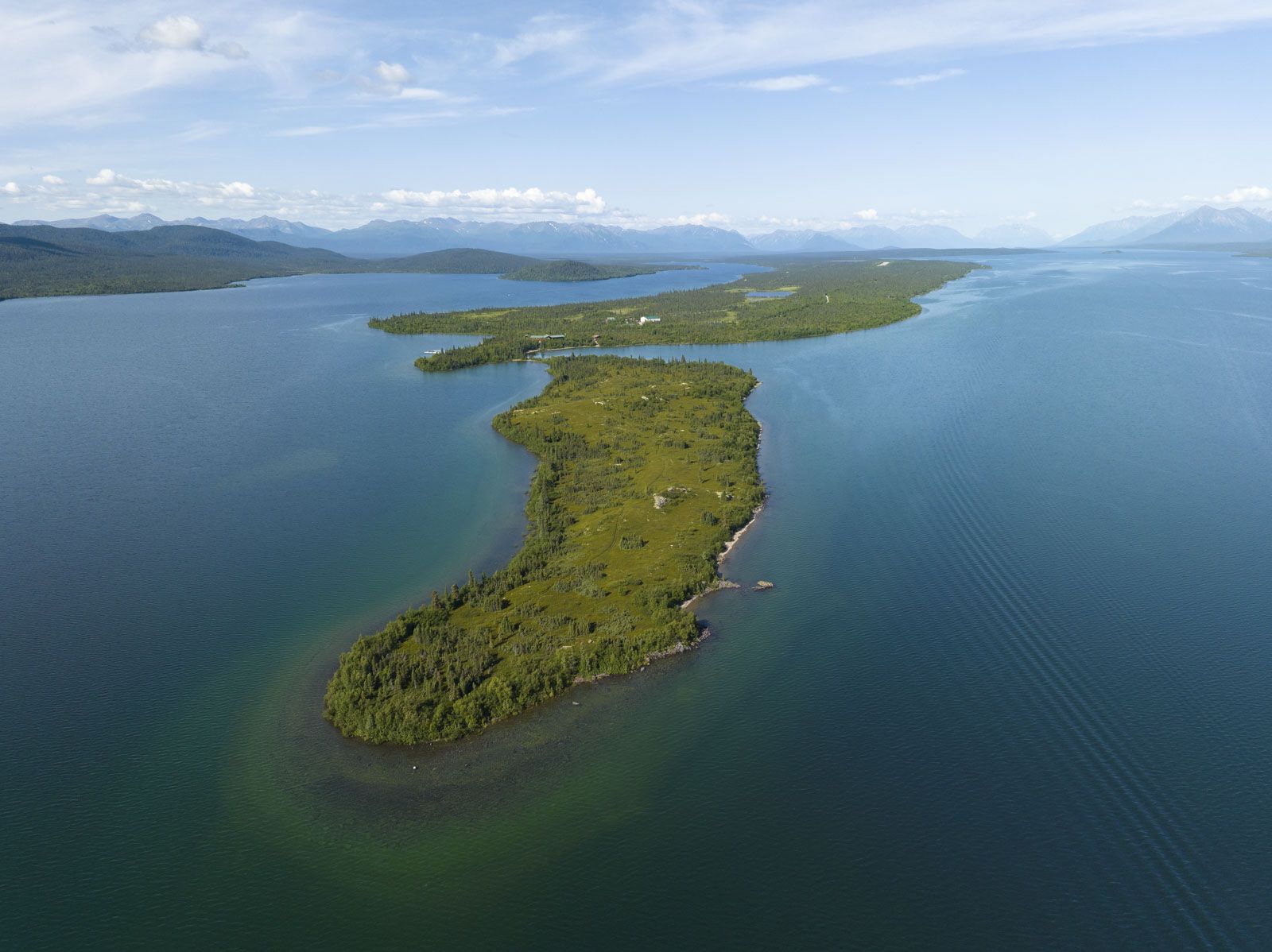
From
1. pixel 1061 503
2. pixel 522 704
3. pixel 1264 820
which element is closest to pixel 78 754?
pixel 522 704

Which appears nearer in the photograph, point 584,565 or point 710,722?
point 710,722

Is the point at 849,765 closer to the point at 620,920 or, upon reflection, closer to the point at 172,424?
the point at 620,920

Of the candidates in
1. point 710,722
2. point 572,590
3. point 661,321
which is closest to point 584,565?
point 572,590

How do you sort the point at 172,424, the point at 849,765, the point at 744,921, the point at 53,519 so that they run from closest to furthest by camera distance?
1. the point at 744,921
2. the point at 849,765
3. the point at 53,519
4. the point at 172,424

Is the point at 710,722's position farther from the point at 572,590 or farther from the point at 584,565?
the point at 584,565

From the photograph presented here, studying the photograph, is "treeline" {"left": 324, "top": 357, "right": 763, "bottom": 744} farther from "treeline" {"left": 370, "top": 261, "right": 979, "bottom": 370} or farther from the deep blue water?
"treeline" {"left": 370, "top": 261, "right": 979, "bottom": 370}

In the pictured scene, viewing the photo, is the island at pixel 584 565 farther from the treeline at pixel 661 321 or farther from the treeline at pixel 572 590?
the treeline at pixel 661 321

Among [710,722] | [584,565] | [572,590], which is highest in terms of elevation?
[584,565]
